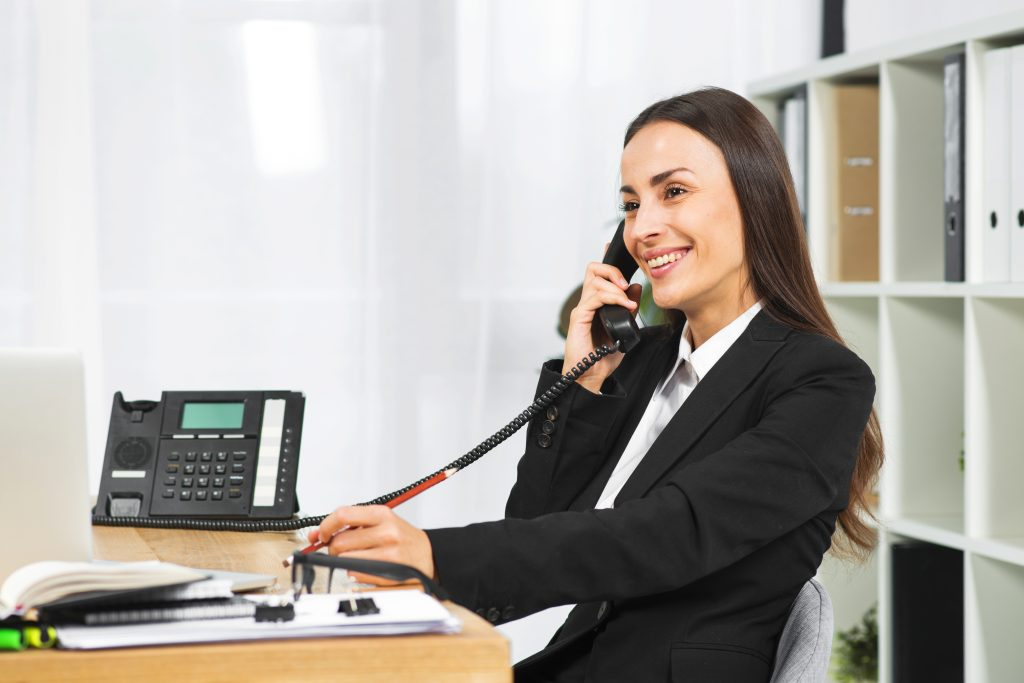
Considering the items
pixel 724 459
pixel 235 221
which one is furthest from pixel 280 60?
pixel 724 459

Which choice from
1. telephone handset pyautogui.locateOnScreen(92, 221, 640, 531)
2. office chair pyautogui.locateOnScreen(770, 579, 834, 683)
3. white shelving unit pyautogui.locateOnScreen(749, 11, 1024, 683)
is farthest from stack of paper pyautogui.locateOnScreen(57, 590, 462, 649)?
white shelving unit pyautogui.locateOnScreen(749, 11, 1024, 683)

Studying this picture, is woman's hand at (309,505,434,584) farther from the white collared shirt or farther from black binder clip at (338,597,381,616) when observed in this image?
the white collared shirt

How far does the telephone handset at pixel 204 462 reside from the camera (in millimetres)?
1633

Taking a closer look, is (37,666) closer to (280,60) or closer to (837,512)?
(837,512)

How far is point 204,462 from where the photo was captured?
1678mm

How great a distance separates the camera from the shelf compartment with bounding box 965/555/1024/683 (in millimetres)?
2369

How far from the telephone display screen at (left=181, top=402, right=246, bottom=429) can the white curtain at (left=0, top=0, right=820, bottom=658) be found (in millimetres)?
1210

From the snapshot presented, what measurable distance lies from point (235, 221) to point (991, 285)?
176 centimetres

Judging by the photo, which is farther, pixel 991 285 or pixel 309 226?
pixel 309 226

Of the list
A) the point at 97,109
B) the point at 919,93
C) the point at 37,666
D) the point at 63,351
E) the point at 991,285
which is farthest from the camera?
the point at 97,109

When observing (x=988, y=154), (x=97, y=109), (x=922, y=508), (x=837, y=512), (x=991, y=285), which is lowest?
(x=922, y=508)

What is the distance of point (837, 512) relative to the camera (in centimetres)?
148

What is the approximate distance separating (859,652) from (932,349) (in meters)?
0.80

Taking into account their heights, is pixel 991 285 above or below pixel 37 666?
above
